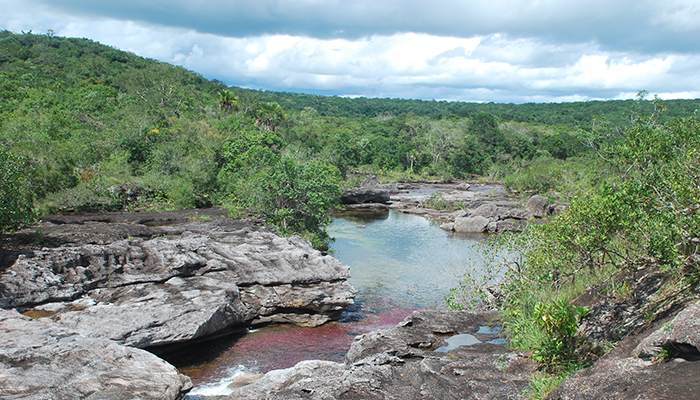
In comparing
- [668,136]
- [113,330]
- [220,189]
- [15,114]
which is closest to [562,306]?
[668,136]

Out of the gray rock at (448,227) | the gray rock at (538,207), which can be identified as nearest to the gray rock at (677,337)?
the gray rock at (448,227)

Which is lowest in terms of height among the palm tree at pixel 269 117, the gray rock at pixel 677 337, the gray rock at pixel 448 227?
the gray rock at pixel 448 227

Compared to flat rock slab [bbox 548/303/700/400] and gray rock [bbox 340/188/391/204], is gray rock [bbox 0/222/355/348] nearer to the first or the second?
flat rock slab [bbox 548/303/700/400]

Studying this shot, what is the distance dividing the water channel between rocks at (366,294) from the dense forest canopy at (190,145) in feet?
16.6

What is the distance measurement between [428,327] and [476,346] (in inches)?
80.2

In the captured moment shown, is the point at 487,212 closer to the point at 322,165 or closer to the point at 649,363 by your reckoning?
the point at 322,165

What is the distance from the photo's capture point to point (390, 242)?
32.1 metres

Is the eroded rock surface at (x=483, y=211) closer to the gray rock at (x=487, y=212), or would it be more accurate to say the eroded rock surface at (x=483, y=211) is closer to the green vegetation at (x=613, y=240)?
the gray rock at (x=487, y=212)

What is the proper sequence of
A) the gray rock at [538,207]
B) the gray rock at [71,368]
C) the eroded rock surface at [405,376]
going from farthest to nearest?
1. the gray rock at [538,207]
2. the eroded rock surface at [405,376]
3. the gray rock at [71,368]

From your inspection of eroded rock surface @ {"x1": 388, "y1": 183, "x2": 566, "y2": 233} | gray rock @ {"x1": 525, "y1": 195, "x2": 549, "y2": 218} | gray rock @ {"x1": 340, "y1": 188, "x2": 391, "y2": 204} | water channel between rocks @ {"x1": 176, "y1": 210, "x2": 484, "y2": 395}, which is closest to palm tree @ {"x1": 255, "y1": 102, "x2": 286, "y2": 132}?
gray rock @ {"x1": 340, "y1": 188, "x2": 391, "y2": 204}

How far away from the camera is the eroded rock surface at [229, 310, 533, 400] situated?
26.9 feet

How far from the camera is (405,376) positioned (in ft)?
29.7

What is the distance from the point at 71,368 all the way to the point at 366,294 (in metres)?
13.5

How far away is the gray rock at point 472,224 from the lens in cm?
3669
